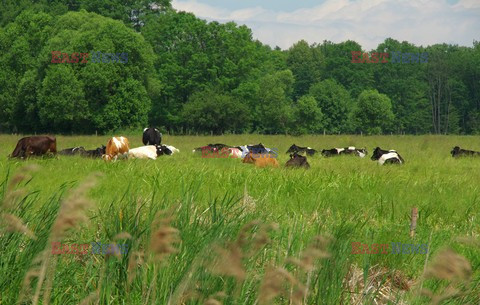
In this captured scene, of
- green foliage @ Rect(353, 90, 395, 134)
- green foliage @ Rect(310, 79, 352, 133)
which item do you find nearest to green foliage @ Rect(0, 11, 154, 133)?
green foliage @ Rect(353, 90, 395, 134)

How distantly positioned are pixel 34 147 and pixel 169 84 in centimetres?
4804

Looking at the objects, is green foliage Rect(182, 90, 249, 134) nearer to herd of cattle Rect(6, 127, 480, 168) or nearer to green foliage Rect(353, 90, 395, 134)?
green foliage Rect(353, 90, 395, 134)

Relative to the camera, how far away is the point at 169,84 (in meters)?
63.3

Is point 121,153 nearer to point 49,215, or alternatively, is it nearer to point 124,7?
point 49,215

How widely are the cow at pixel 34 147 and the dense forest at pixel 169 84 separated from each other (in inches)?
1259

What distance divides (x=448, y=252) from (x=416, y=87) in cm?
9617

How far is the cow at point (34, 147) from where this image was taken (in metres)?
15.6

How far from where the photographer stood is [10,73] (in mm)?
57125

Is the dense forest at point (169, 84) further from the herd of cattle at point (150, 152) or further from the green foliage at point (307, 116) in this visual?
the herd of cattle at point (150, 152)

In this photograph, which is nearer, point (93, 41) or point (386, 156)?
point (386, 156)

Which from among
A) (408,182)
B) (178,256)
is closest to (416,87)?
(408,182)

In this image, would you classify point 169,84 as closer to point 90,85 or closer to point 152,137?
point 90,85

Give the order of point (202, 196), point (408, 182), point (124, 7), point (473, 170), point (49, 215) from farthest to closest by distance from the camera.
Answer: point (124, 7), point (473, 170), point (408, 182), point (202, 196), point (49, 215)

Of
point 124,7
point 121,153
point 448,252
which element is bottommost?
point 121,153
